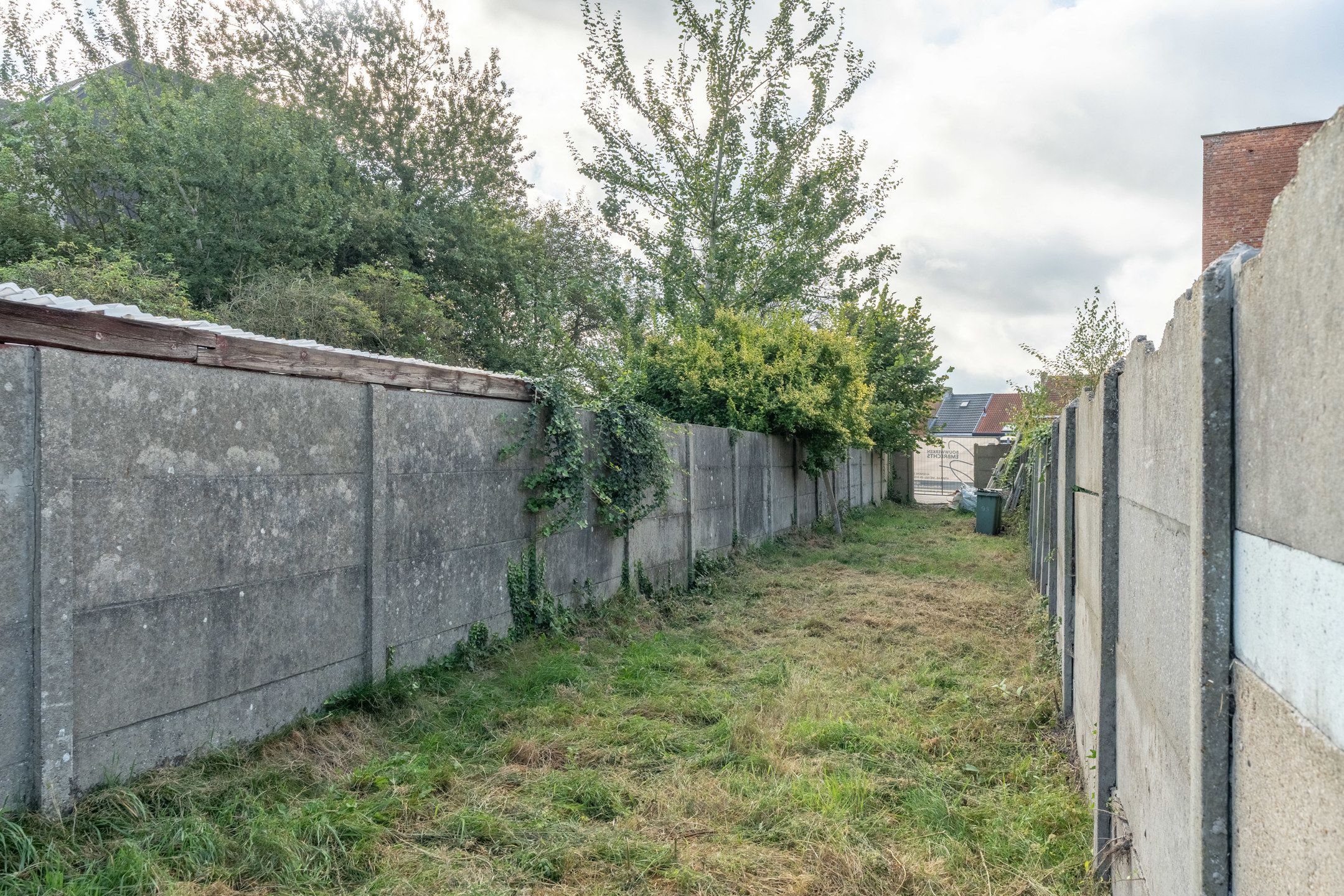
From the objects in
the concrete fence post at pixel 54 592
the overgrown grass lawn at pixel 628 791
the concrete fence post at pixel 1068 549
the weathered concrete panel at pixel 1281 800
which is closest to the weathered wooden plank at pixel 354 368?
the concrete fence post at pixel 54 592

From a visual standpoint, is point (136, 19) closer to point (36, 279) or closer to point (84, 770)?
point (36, 279)

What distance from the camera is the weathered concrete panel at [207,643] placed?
10.7 ft

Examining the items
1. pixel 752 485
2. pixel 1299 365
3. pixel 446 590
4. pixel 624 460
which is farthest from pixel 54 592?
pixel 752 485

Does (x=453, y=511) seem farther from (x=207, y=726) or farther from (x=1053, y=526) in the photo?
(x=1053, y=526)

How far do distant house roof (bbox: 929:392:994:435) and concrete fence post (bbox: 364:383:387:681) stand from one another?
51.5 meters

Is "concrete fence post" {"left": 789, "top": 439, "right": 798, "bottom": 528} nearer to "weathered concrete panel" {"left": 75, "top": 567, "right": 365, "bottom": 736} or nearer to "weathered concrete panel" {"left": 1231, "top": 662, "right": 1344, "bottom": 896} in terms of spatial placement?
"weathered concrete panel" {"left": 75, "top": 567, "right": 365, "bottom": 736}

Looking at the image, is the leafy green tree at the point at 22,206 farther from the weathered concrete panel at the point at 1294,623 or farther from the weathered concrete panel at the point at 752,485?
the weathered concrete panel at the point at 1294,623

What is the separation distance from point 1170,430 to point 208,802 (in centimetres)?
368

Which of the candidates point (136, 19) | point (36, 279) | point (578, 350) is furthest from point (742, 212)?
point (136, 19)

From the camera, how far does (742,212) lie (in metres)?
19.4

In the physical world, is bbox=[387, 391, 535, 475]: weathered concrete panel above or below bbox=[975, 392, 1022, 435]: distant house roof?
below

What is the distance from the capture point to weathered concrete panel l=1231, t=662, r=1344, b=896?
99 cm

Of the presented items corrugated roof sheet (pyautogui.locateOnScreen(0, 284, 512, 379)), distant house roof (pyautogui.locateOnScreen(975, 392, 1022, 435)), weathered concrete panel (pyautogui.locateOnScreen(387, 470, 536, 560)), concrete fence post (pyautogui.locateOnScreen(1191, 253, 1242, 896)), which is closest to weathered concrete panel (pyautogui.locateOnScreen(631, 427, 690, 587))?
weathered concrete panel (pyautogui.locateOnScreen(387, 470, 536, 560))

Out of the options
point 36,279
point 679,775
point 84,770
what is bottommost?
point 679,775
